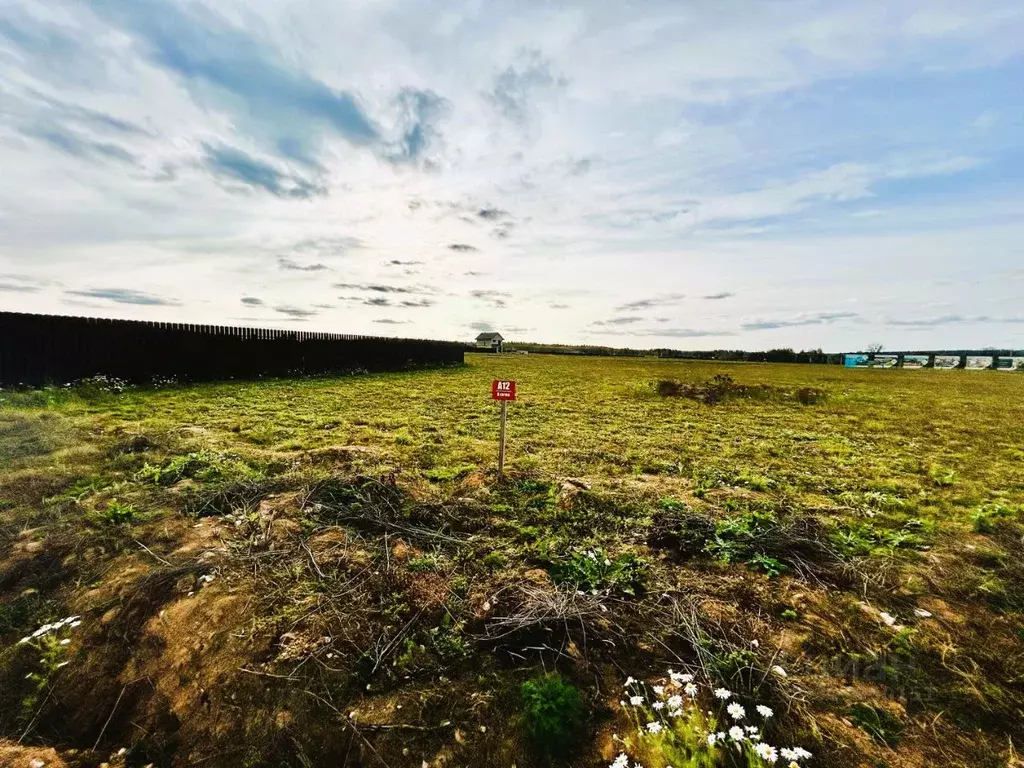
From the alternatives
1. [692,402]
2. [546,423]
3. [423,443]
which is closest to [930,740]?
[423,443]

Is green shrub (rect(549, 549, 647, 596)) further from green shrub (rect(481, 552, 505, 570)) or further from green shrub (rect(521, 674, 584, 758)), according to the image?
green shrub (rect(521, 674, 584, 758))

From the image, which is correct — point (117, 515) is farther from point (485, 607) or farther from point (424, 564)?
point (485, 607)

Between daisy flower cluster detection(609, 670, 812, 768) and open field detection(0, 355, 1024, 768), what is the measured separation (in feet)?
0.05

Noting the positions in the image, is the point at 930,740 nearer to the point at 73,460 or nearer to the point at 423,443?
the point at 423,443

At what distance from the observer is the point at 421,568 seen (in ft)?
11.5

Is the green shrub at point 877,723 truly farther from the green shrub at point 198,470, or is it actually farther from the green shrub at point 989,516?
the green shrub at point 198,470

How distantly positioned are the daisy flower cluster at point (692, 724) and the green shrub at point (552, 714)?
0.23 m

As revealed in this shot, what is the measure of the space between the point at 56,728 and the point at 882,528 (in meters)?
6.46

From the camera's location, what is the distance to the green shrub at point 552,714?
2.14m

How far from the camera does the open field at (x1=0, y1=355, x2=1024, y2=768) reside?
7.27 ft

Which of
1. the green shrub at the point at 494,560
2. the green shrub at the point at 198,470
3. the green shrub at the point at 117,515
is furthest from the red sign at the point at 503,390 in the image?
the green shrub at the point at 117,515

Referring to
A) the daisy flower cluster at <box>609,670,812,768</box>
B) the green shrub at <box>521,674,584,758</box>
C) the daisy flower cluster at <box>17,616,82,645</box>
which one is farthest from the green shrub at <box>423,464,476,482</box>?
the daisy flower cluster at <box>609,670,812,768</box>

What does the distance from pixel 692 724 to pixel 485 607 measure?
1.36 meters

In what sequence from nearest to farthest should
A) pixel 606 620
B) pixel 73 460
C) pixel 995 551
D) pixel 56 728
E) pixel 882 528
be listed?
pixel 56 728
pixel 606 620
pixel 995 551
pixel 882 528
pixel 73 460
